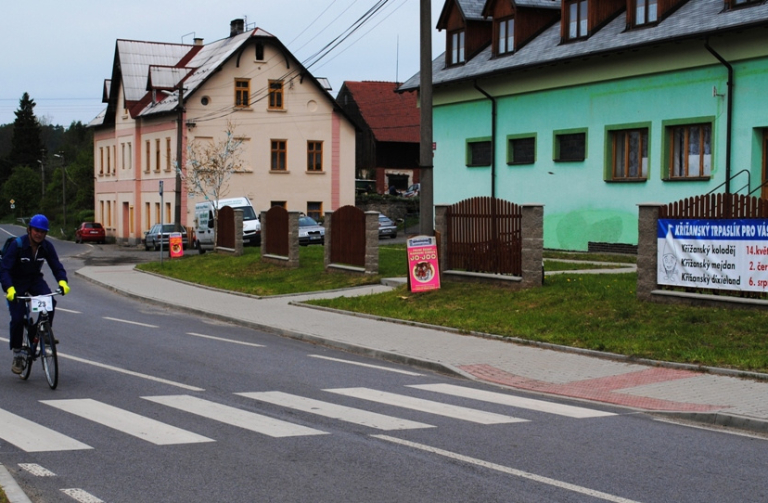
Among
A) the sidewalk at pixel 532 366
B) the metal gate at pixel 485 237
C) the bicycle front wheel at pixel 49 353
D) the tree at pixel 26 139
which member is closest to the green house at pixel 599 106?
the metal gate at pixel 485 237

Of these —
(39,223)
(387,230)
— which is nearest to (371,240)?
(39,223)

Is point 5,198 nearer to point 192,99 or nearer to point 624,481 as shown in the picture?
point 192,99

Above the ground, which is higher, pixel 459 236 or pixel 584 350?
pixel 459 236

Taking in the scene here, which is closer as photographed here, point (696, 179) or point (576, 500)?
point (576, 500)

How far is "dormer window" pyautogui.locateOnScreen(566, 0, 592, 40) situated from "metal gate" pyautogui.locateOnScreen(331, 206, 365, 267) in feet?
29.4

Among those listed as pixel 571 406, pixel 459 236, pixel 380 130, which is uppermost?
pixel 380 130

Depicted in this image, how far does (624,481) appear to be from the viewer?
6.73 meters

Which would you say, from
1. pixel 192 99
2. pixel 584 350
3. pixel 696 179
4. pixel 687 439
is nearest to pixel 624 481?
pixel 687 439

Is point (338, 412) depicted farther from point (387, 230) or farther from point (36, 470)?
point (387, 230)

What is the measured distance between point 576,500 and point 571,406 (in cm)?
377

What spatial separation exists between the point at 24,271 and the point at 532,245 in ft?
31.4

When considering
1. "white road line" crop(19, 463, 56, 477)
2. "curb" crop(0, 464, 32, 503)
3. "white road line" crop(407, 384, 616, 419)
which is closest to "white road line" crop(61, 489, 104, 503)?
"curb" crop(0, 464, 32, 503)

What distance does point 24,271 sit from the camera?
1077cm

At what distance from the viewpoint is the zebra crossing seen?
7984 mm
